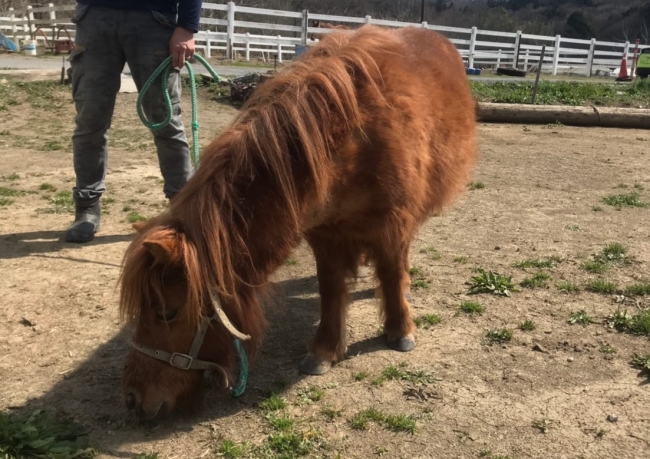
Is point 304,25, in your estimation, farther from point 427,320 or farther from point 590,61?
point 427,320

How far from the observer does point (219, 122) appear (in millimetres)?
8727

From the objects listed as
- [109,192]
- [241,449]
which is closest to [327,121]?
[241,449]

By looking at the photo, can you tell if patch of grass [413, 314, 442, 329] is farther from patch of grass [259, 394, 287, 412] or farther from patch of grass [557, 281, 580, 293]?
patch of grass [259, 394, 287, 412]

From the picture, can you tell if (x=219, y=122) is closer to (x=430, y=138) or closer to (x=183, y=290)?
(x=430, y=138)

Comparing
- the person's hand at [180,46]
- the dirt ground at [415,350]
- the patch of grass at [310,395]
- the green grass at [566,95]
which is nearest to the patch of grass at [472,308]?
the dirt ground at [415,350]

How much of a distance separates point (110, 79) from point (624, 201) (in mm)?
4375

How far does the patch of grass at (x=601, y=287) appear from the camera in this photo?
3.56 m

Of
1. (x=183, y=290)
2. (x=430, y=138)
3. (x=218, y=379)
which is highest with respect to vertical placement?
(x=430, y=138)

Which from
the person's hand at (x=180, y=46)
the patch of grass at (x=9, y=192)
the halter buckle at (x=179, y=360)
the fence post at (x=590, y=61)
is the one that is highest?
the fence post at (x=590, y=61)

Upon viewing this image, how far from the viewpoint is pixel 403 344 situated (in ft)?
9.74

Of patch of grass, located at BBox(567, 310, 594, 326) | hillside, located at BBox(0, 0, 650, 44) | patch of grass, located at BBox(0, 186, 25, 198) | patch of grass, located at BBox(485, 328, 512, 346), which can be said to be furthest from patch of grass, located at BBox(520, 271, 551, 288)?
hillside, located at BBox(0, 0, 650, 44)

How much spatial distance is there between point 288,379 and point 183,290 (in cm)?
89

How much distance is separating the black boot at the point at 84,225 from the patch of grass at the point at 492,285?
8.48 feet

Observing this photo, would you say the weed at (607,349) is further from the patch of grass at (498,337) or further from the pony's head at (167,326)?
the pony's head at (167,326)
